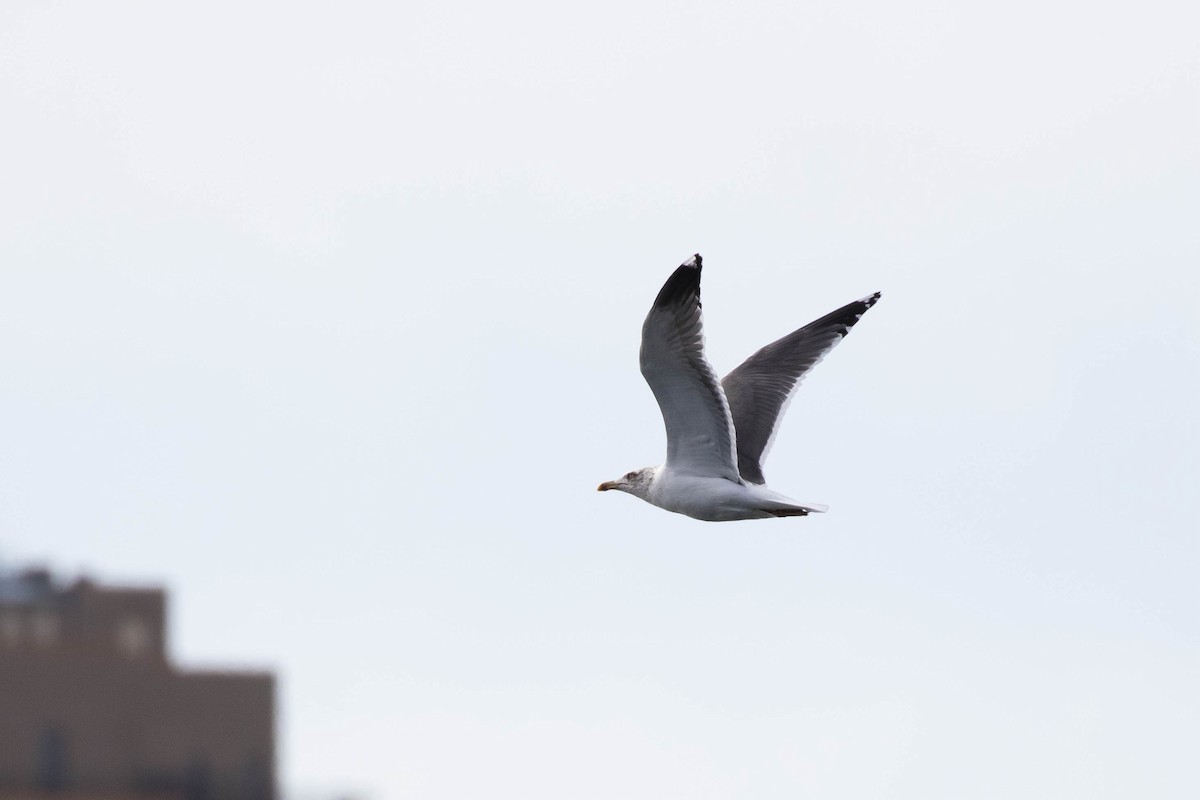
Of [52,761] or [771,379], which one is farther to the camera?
[52,761]

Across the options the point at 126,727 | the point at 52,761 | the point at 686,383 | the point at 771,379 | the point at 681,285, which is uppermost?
the point at 681,285

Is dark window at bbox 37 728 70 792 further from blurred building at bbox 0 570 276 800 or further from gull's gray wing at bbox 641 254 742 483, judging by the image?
gull's gray wing at bbox 641 254 742 483

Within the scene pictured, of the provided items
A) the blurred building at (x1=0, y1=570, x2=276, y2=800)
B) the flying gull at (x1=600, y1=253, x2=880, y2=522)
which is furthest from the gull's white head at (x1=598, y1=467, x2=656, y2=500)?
the blurred building at (x1=0, y1=570, x2=276, y2=800)

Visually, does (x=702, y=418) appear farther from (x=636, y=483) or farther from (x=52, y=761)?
(x=52, y=761)

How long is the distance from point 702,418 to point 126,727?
3492 cm

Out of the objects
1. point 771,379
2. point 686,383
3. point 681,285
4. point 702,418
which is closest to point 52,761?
point 771,379

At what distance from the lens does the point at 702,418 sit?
1786 cm

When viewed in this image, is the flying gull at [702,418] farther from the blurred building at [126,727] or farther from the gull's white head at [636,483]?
the blurred building at [126,727]

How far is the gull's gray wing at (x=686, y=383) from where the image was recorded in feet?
56.2

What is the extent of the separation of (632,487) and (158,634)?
36.9m

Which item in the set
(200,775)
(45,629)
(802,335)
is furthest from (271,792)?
(802,335)

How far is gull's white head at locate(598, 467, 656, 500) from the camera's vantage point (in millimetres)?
19062

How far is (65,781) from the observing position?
4931 cm

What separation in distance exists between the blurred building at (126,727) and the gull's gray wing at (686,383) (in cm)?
3342
